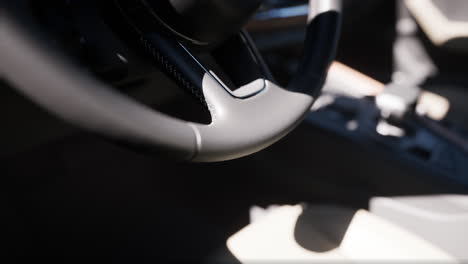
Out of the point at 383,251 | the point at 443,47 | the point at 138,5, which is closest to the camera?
the point at 138,5

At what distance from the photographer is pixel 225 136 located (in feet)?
1.51

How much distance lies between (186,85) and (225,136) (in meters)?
0.11

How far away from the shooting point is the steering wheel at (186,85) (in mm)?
362

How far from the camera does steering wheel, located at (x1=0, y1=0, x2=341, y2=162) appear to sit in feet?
1.19

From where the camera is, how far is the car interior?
41cm

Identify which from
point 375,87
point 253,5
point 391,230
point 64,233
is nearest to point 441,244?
point 391,230

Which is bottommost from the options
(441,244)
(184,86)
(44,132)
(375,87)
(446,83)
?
(441,244)

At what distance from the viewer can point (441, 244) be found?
81cm

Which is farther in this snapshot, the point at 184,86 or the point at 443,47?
the point at 443,47

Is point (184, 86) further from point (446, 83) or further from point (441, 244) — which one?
point (446, 83)

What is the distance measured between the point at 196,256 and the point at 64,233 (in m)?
0.35

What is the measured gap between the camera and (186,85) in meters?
0.54

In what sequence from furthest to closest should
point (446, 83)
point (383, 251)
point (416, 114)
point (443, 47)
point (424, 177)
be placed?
point (446, 83) → point (443, 47) → point (416, 114) → point (424, 177) → point (383, 251)

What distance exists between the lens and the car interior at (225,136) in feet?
1.35
